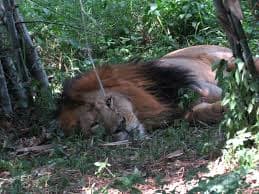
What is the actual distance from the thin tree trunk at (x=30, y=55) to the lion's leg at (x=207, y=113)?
1420 millimetres

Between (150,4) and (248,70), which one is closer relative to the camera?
(248,70)

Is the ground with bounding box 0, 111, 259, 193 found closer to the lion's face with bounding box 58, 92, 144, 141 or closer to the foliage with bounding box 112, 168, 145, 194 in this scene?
the foliage with bounding box 112, 168, 145, 194

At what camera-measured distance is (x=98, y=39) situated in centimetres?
768

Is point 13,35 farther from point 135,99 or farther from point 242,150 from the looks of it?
point 242,150

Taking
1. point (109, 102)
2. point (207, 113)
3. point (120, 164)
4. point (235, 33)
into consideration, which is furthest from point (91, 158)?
point (235, 33)

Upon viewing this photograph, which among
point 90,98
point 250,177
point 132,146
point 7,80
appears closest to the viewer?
point 250,177

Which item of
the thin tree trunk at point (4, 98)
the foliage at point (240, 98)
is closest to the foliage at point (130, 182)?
the foliage at point (240, 98)

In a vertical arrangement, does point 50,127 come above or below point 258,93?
below

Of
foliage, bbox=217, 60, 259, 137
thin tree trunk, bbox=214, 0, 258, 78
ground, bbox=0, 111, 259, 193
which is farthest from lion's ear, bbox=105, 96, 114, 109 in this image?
thin tree trunk, bbox=214, 0, 258, 78

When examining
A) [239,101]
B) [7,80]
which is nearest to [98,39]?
[7,80]

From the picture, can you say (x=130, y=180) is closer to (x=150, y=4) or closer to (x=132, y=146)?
(x=132, y=146)

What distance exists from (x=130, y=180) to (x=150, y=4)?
16.2ft

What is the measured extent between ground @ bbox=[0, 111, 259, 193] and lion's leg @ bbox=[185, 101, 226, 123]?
0.25 feet

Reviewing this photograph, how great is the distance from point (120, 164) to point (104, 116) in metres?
0.94
